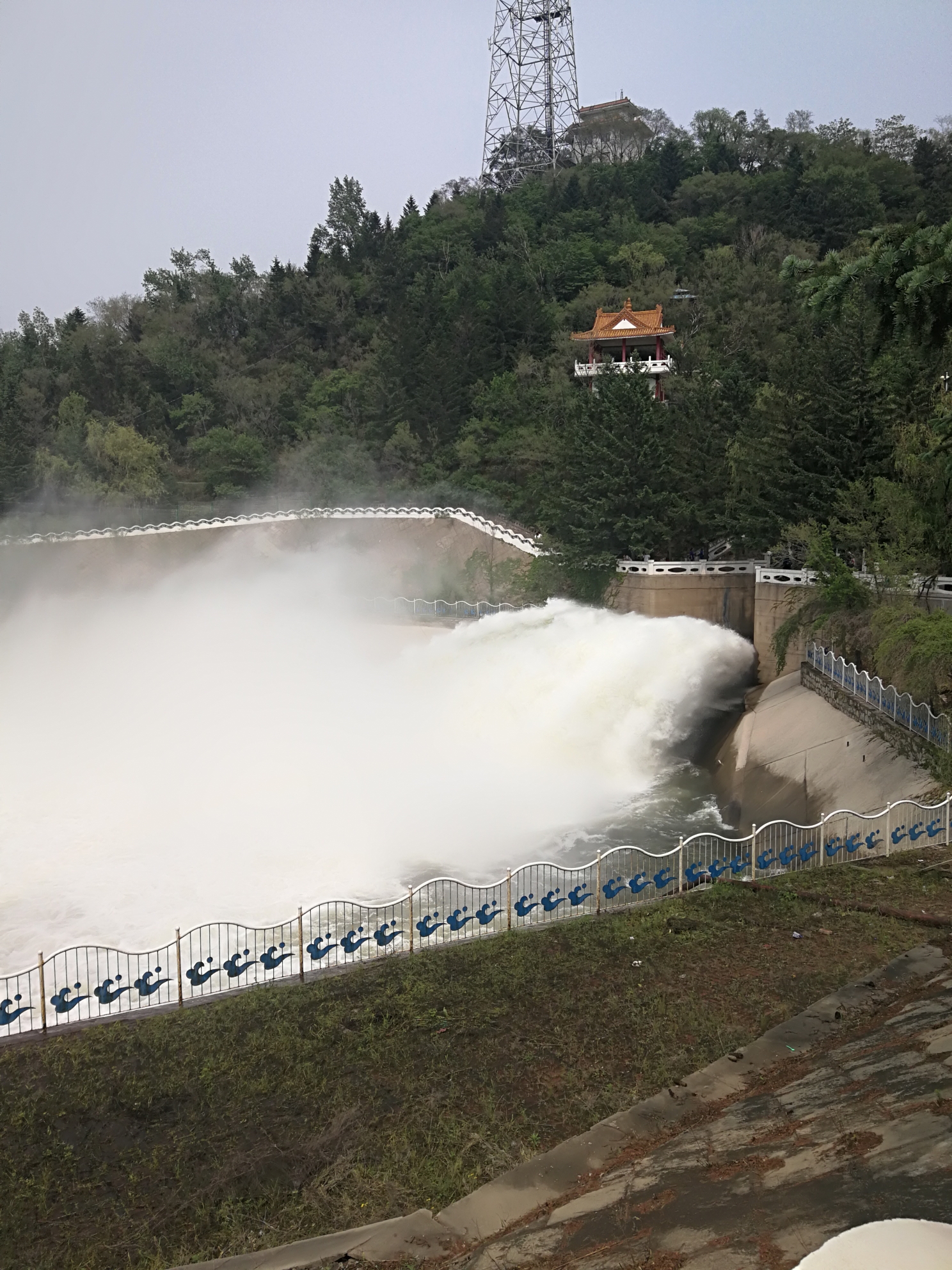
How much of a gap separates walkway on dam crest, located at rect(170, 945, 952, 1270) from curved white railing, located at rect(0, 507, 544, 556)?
3302 cm

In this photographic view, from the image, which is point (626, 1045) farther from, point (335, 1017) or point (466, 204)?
point (466, 204)

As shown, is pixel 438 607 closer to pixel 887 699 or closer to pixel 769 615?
pixel 769 615

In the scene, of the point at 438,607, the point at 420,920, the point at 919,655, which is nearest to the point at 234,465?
the point at 438,607

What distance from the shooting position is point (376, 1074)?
9.67 m

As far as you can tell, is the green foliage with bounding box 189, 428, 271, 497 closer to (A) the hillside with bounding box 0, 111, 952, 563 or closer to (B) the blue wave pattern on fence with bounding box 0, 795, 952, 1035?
(A) the hillside with bounding box 0, 111, 952, 563

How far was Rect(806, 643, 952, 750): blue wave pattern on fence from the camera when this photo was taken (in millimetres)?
17558

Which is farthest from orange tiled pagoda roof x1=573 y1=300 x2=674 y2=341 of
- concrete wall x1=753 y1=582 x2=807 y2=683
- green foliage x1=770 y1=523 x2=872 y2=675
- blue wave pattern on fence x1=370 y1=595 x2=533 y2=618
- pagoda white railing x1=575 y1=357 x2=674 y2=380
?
green foliage x1=770 y1=523 x2=872 y2=675

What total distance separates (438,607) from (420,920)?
1107 inches

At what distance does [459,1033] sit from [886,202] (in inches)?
2913

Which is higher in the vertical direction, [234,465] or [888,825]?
[234,465]

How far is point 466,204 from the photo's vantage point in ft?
276

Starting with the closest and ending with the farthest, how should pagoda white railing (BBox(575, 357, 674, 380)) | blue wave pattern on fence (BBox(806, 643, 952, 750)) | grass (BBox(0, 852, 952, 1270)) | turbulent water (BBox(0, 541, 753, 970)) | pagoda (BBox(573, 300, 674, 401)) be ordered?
grass (BBox(0, 852, 952, 1270)) < blue wave pattern on fence (BBox(806, 643, 952, 750)) < turbulent water (BBox(0, 541, 753, 970)) < pagoda white railing (BBox(575, 357, 674, 380)) < pagoda (BBox(573, 300, 674, 401))

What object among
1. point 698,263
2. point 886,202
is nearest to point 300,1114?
point 698,263

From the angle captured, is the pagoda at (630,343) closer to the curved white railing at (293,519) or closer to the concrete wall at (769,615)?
the curved white railing at (293,519)
